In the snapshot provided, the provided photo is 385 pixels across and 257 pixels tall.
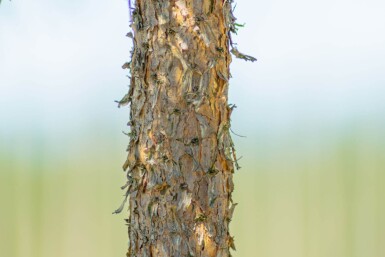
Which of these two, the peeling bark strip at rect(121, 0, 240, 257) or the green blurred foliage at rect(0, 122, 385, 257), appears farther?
the green blurred foliage at rect(0, 122, 385, 257)

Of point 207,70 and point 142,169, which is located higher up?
point 207,70
